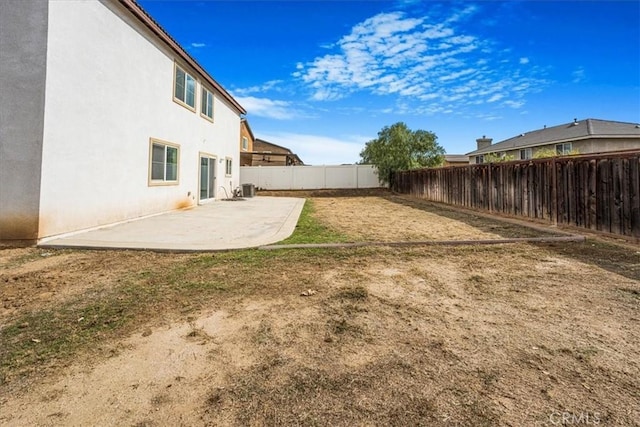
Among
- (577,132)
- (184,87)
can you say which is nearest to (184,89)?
(184,87)

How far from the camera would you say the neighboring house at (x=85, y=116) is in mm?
5656

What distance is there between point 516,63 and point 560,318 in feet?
51.3

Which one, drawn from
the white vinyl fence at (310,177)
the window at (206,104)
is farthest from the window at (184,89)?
the white vinyl fence at (310,177)

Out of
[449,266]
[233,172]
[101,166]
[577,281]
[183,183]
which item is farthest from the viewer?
[233,172]

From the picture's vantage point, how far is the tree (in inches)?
921

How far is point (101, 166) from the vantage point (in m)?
7.09

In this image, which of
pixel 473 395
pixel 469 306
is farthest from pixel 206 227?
pixel 473 395

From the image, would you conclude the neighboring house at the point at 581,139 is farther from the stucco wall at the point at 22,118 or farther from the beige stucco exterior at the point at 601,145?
the stucco wall at the point at 22,118

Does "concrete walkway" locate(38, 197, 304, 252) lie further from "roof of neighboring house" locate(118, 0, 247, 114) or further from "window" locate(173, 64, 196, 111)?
"roof of neighboring house" locate(118, 0, 247, 114)

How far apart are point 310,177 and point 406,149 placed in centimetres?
810

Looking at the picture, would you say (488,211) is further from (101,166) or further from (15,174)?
(15,174)

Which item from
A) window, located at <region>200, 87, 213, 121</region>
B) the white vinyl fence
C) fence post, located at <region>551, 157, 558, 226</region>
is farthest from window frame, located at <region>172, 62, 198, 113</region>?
the white vinyl fence

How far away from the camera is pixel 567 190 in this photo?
25.1 ft

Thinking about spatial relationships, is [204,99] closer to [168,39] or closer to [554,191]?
[168,39]
